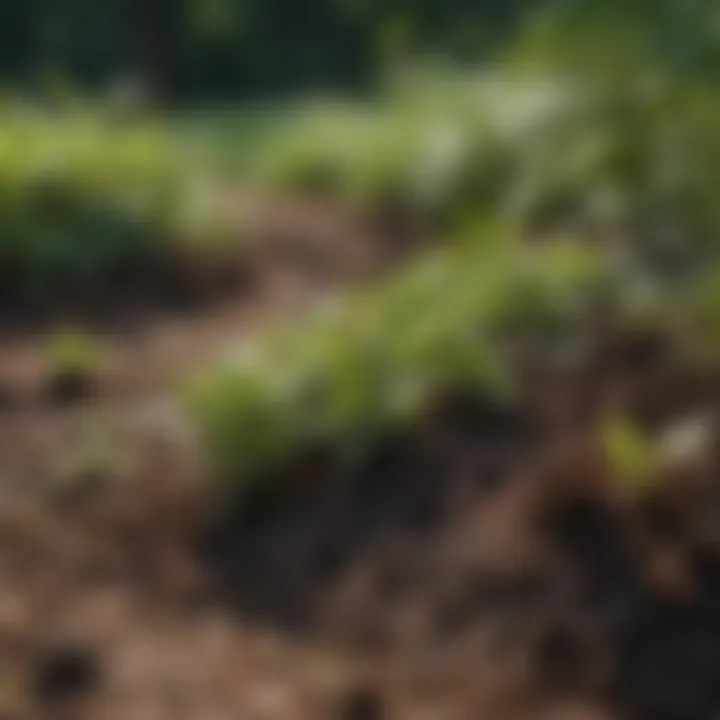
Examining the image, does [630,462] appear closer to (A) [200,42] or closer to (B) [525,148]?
(B) [525,148]

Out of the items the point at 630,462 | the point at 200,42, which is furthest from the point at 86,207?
the point at 200,42

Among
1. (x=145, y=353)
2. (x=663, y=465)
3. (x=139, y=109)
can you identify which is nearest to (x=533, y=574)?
(x=663, y=465)

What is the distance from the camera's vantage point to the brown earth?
302cm

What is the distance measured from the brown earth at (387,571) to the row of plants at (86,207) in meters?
1.85

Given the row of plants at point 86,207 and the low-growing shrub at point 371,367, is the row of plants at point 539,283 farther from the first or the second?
the row of plants at point 86,207

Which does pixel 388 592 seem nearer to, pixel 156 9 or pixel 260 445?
pixel 260 445

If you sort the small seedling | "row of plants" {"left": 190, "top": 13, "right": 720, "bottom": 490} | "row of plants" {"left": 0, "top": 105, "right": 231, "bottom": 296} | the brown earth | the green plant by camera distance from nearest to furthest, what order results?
the brown earth → the green plant → "row of plants" {"left": 190, "top": 13, "right": 720, "bottom": 490} → the small seedling → "row of plants" {"left": 0, "top": 105, "right": 231, "bottom": 296}

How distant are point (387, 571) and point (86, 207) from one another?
11.1 ft

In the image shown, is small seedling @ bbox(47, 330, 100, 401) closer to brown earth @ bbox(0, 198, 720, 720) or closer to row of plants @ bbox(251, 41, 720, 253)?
brown earth @ bbox(0, 198, 720, 720)

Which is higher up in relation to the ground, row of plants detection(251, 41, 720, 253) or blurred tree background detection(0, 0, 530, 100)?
blurred tree background detection(0, 0, 530, 100)

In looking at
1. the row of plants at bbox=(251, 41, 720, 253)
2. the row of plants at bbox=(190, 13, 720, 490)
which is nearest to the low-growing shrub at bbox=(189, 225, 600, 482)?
the row of plants at bbox=(190, 13, 720, 490)

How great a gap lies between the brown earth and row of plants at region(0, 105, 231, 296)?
1.85 meters

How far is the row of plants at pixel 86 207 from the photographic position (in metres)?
6.14

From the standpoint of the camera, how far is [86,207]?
640 centimetres
